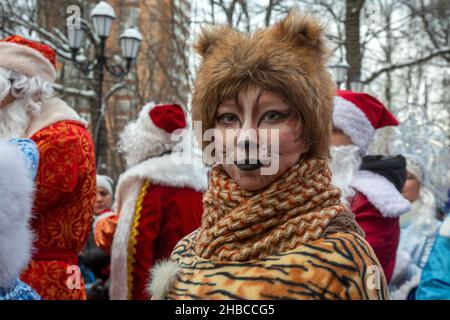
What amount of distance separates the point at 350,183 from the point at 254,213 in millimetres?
1851

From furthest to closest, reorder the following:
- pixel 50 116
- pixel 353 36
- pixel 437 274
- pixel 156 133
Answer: pixel 353 36 < pixel 156 133 < pixel 50 116 < pixel 437 274

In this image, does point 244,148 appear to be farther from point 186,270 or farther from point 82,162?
point 82,162

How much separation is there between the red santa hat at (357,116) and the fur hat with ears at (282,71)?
1.49m

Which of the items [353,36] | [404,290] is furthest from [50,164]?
[353,36]

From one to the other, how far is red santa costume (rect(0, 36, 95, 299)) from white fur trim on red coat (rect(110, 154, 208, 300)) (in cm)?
91

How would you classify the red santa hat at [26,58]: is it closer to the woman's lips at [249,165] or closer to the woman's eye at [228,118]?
the woman's eye at [228,118]

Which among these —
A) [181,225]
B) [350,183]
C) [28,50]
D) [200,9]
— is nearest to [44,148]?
[28,50]

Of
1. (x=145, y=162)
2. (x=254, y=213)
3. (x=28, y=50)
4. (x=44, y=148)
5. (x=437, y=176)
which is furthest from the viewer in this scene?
(x=437, y=176)

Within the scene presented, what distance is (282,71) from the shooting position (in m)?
1.66

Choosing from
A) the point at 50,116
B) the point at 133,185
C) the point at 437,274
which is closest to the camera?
the point at 437,274

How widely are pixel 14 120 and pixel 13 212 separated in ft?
4.46

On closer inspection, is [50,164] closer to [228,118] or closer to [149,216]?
[149,216]
